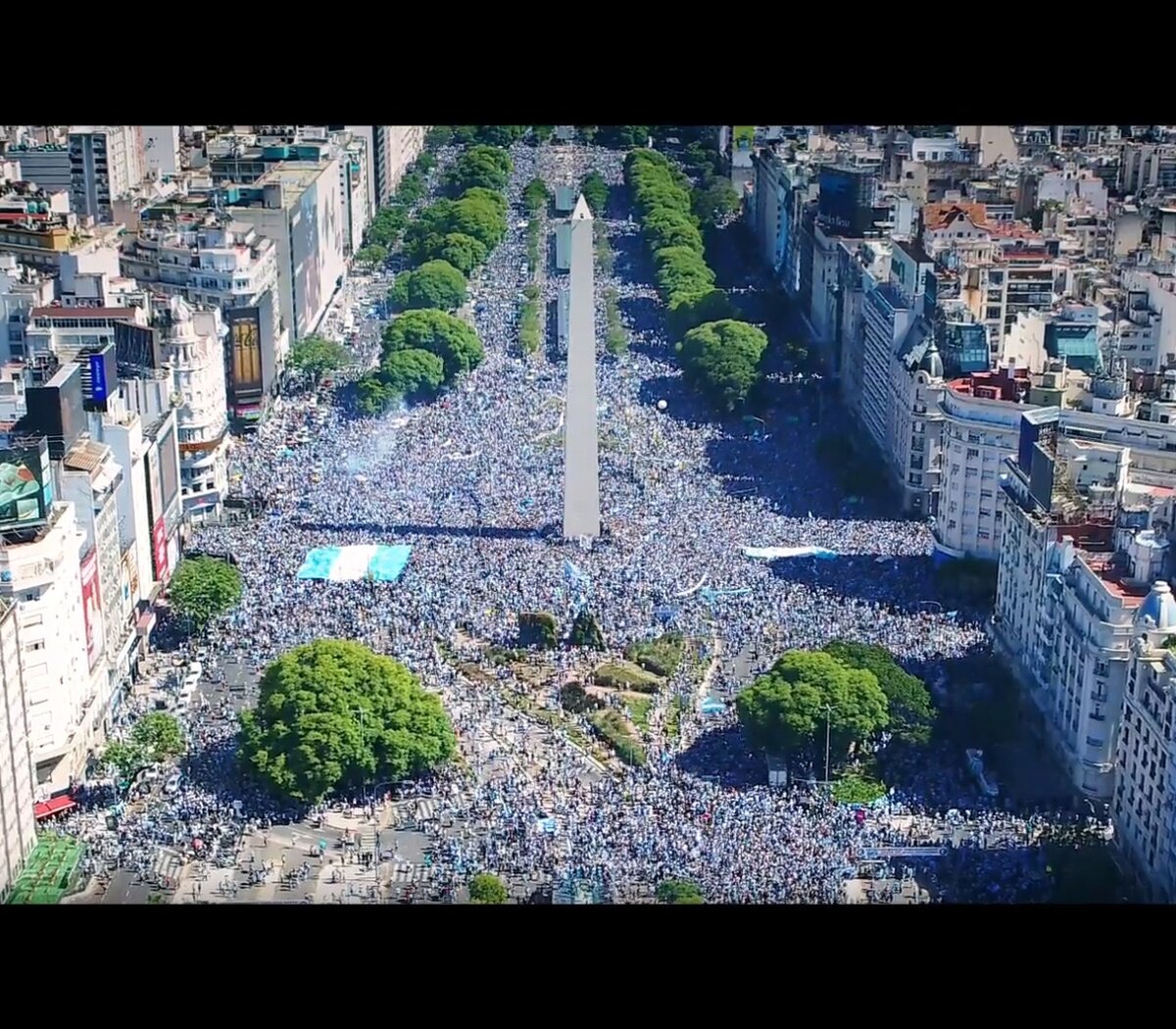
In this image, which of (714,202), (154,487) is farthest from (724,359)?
(714,202)

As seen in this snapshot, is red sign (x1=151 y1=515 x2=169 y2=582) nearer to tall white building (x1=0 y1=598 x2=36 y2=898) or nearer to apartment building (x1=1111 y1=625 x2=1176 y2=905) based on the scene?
tall white building (x1=0 y1=598 x2=36 y2=898)

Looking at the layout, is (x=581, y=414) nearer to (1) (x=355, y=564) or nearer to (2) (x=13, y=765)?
(1) (x=355, y=564)

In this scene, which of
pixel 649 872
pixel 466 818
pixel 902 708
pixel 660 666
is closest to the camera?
pixel 649 872

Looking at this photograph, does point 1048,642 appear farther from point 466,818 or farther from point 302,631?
point 302,631

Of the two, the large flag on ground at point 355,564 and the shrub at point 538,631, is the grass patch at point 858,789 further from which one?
the large flag on ground at point 355,564

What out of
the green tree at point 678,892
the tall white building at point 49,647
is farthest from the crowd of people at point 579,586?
the tall white building at point 49,647
